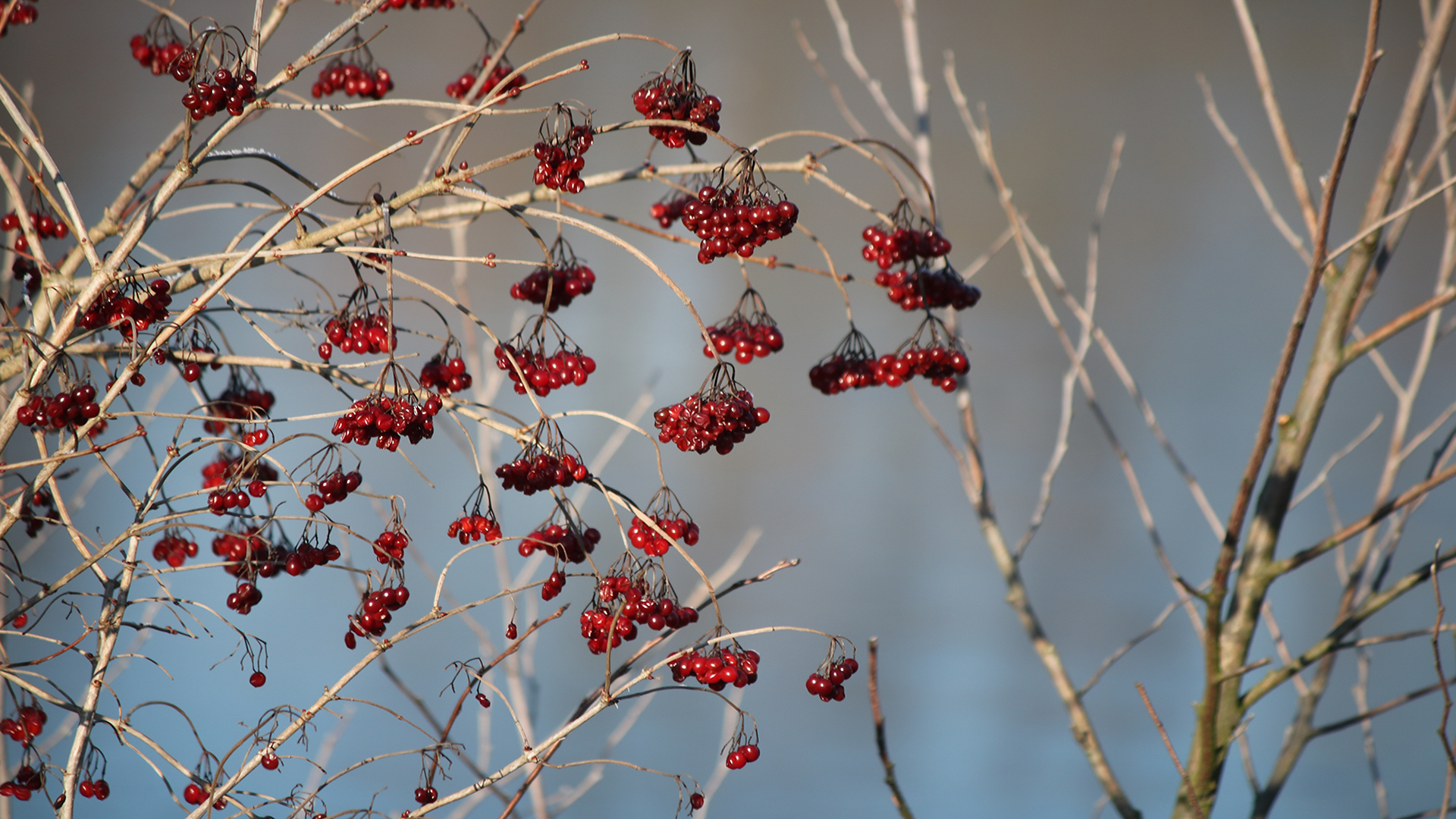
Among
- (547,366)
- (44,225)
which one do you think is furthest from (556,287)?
(44,225)

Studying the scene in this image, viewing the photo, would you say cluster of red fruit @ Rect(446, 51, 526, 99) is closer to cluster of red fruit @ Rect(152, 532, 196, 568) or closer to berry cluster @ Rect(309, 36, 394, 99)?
berry cluster @ Rect(309, 36, 394, 99)

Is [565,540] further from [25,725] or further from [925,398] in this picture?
[925,398]

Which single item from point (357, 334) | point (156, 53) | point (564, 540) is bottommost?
point (564, 540)

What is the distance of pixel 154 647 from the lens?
9.04 feet

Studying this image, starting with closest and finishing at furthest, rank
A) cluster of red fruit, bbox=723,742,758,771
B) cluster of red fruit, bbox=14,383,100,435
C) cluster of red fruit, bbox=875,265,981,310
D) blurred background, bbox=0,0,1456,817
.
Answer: cluster of red fruit, bbox=14,383,100,435 → cluster of red fruit, bbox=723,742,758,771 → cluster of red fruit, bbox=875,265,981,310 → blurred background, bbox=0,0,1456,817

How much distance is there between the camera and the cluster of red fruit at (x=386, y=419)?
0.71 meters

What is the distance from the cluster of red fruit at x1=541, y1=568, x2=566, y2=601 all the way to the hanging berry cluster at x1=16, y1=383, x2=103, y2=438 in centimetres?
37

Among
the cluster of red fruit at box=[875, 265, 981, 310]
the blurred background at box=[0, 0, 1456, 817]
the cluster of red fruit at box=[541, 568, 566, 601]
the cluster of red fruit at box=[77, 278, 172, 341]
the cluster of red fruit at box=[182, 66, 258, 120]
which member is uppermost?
the blurred background at box=[0, 0, 1456, 817]

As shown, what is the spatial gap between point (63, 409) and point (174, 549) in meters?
Answer: 0.39

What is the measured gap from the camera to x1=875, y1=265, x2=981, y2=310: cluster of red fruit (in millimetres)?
1008

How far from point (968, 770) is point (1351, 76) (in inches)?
109

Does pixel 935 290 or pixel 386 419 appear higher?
pixel 935 290

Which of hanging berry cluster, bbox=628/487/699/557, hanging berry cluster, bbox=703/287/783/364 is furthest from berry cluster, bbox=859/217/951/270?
hanging berry cluster, bbox=628/487/699/557

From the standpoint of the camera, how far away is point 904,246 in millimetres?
970
